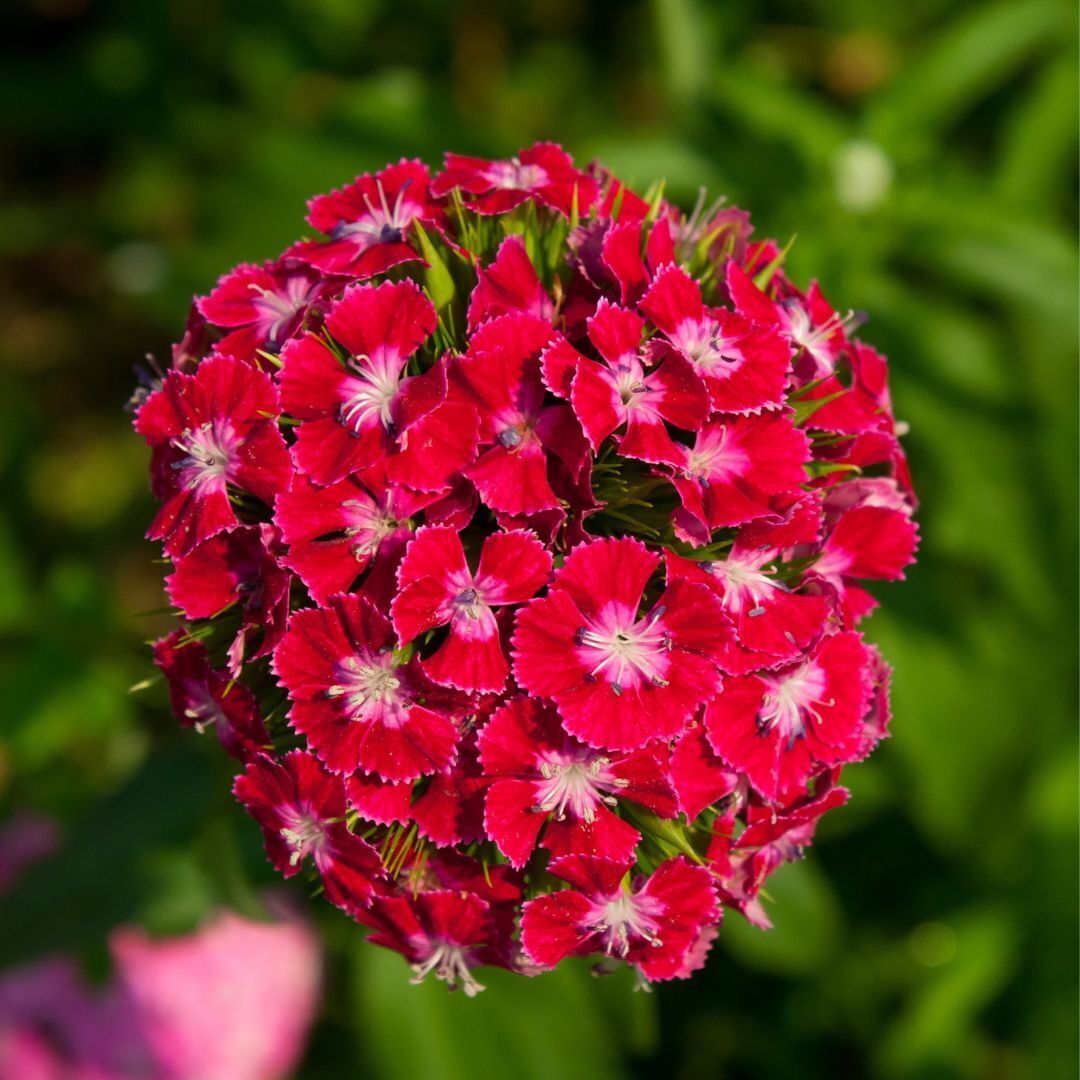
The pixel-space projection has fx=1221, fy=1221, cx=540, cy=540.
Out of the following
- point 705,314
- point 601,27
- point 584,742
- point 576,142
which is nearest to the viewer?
point 584,742

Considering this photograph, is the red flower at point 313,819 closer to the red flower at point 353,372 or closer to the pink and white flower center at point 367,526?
the pink and white flower center at point 367,526

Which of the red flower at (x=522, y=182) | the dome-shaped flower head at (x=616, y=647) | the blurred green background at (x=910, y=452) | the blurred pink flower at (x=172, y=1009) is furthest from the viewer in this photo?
the blurred pink flower at (x=172, y=1009)

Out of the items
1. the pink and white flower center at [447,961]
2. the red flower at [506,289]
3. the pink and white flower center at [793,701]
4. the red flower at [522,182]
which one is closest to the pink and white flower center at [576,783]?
the pink and white flower center at [793,701]

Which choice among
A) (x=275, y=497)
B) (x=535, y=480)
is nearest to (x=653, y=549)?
(x=535, y=480)

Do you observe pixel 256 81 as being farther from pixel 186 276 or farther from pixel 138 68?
pixel 186 276

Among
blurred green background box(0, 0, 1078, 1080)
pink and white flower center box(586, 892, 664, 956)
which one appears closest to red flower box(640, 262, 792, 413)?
pink and white flower center box(586, 892, 664, 956)

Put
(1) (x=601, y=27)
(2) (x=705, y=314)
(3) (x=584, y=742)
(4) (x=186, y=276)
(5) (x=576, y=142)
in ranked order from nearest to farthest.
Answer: (3) (x=584, y=742)
(2) (x=705, y=314)
(4) (x=186, y=276)
(5) (x=576, y=142)
(1) (x=601, y=27)
